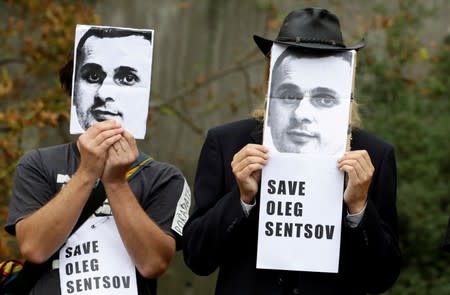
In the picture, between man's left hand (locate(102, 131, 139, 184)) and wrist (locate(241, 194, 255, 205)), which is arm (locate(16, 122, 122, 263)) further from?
wrist (locate(241, 194, 255, 205))

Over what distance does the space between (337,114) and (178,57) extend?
4.48 metres

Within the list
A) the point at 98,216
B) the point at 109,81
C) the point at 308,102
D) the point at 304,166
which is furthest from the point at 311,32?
the point at 98,216

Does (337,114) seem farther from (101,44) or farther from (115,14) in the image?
(115,14)

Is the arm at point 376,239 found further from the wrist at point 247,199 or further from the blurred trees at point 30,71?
the blurred trees at point 30,71

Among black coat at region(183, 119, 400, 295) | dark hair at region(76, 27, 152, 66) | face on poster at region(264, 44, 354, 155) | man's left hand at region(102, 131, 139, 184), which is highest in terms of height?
dark hair at region(76, 27, 152, 66)

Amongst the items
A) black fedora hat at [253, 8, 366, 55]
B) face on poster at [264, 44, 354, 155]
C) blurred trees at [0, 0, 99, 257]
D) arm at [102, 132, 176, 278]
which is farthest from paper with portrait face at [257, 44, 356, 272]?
blurred trees at [0, 0, 99, 257]

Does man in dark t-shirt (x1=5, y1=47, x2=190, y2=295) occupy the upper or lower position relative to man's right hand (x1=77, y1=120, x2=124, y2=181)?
lower

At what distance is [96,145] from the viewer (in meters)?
4.11

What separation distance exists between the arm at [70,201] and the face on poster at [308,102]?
0.61 metres

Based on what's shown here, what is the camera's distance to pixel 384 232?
4.07m

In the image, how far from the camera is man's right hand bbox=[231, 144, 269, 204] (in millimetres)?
3922

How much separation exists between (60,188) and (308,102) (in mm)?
1025

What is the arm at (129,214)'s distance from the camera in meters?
4.12

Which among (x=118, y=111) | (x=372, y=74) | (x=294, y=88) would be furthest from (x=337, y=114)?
(x=372, y=74)
